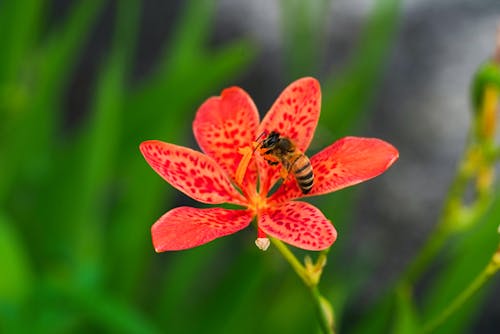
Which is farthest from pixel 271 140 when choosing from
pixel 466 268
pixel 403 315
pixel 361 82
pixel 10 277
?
pixel 361 82

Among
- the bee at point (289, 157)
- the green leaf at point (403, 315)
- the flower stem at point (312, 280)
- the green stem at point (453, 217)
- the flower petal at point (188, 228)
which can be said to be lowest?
the green leaf at point (403, 315)

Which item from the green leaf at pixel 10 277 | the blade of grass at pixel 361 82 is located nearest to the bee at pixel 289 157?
the green leaf at pixel 10 277

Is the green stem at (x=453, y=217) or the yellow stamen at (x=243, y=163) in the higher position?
the yellow stamen at (x=243, y=163)

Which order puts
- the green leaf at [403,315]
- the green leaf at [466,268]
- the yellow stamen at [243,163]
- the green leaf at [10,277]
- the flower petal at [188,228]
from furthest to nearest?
the green leaf at [10,277] → the green leaf at [466,268] → the green leaf at [403,315] → the yellow stamen at [243,163] → the flower petal at [188,228]

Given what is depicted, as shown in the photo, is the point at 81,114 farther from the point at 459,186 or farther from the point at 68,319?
the point at 459,186

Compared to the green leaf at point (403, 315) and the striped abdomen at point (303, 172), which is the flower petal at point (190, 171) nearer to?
the striped abdomen at point (303, 172)

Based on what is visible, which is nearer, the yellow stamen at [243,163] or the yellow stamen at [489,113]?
the yellow stamen at [243,163]

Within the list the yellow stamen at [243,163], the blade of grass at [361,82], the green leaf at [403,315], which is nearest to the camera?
the yellow stamen at [243,163]
